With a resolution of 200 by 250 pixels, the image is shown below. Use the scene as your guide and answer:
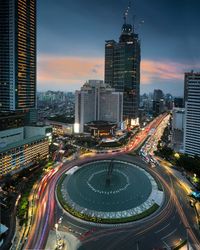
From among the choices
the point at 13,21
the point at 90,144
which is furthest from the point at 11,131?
the point at 13,21

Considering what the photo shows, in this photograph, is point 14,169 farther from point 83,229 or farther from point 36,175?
point 83,229

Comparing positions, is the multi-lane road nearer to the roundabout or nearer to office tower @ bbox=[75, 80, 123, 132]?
the roundabout

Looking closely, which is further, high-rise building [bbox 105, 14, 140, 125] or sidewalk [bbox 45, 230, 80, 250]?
high-rise building [bbox 105, 14, 140, 125]

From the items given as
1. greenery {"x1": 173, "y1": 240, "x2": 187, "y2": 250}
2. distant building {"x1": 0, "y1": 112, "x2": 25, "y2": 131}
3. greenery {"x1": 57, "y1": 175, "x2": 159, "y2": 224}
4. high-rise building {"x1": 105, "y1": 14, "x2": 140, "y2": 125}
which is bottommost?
greenery {"x1": 173, "y1": 240, "x2": 187, "y2": 250}

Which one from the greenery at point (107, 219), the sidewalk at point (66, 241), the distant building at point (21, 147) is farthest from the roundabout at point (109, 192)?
the distant building at point (21, 147)

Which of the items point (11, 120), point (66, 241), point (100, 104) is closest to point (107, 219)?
point (66, 241)

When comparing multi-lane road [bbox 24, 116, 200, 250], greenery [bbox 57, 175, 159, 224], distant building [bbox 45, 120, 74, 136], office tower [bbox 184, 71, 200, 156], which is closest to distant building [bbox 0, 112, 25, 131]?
multi-lane road [bbox 24, 116, 200, 250]

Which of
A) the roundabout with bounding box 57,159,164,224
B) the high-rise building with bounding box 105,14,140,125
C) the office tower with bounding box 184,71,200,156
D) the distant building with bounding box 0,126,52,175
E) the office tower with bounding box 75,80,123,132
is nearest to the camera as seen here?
the roundabout with bounding box 57,159,164,224
